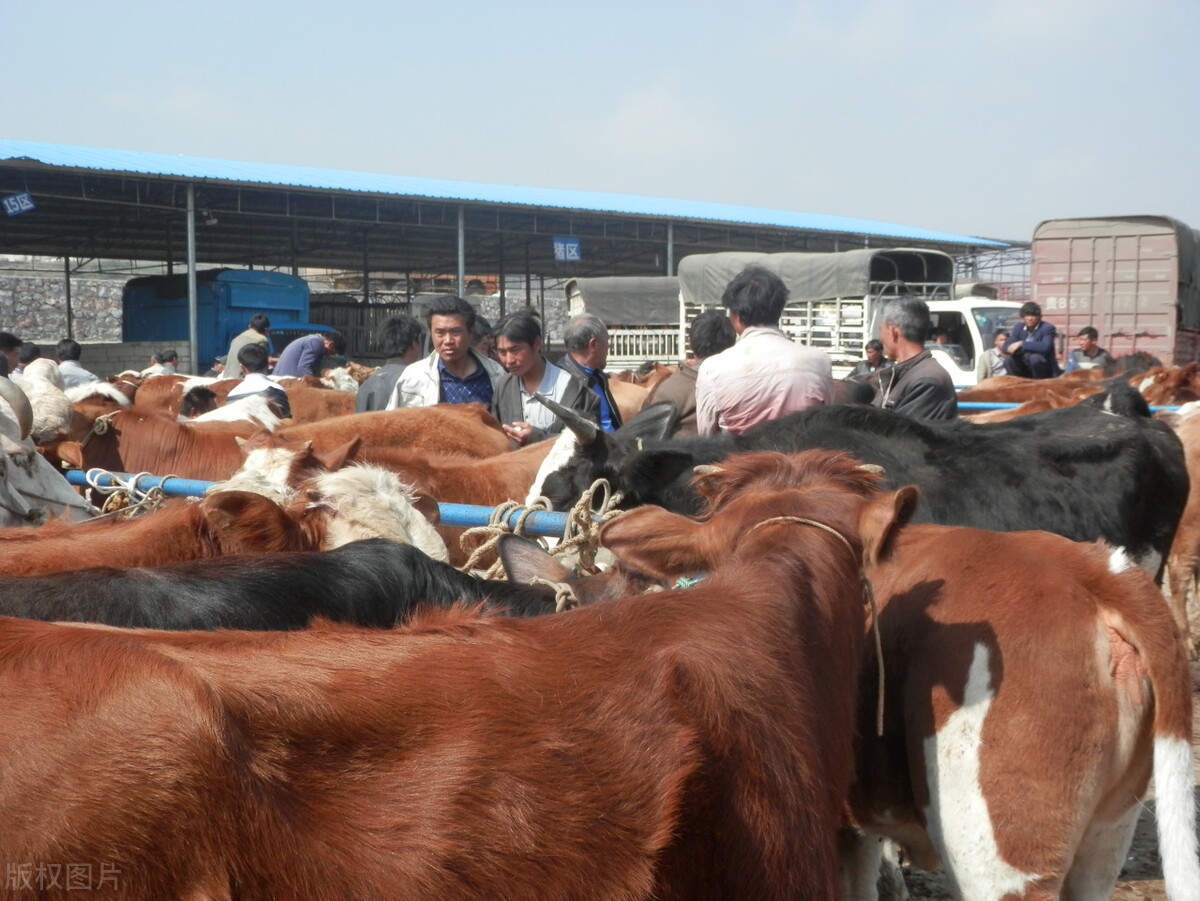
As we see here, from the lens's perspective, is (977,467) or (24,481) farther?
(24,481)

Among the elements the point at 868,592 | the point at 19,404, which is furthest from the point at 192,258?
the point at 868,592

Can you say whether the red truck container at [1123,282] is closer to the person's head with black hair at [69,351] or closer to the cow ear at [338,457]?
the person's head with black hair at [69,351]

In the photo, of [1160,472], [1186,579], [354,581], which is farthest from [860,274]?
[354,581]

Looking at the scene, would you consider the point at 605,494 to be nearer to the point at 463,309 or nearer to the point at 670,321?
the point at 463,309

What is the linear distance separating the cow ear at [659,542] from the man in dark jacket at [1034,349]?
44.6 ft

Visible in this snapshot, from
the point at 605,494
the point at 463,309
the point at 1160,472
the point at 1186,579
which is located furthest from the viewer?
the point at 1186,579

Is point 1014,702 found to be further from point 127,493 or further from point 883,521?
point 127,493

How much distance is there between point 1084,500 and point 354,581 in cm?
275

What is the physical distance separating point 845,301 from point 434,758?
1915cm

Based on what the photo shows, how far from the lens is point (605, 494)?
13.0 ft

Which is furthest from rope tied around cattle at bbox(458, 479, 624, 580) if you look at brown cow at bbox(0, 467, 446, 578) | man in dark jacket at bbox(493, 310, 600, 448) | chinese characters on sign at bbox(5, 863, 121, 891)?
chinese characters on sign at bbox(5, 863, 121, 891)

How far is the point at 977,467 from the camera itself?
13.0 ft

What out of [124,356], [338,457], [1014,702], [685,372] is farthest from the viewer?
[124,356]

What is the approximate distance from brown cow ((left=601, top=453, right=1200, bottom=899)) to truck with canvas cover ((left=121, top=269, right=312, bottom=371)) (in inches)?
913
